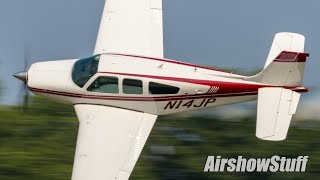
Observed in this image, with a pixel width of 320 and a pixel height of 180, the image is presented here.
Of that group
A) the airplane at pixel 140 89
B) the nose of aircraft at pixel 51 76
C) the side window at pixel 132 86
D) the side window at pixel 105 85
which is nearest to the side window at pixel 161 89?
the airplane at pixel 140 89

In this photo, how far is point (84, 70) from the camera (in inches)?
957

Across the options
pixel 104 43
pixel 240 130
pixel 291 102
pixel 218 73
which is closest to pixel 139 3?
pixel 104 43

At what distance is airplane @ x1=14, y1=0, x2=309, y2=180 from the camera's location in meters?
23.5

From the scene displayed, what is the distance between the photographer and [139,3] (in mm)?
26125

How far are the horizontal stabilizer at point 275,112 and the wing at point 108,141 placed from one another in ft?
8.59

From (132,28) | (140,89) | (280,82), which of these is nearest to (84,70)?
(140,89)

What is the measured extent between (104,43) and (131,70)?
1.65 m

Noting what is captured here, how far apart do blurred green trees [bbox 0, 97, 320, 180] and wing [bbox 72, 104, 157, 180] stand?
391cm

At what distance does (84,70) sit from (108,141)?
1.83m

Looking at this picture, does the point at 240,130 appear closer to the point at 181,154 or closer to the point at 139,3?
the point at 181,154

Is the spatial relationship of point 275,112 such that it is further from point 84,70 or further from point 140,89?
point 84,70

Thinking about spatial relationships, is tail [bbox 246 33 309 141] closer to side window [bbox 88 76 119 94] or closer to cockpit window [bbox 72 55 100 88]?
side window [bbox 88 76 119 94]

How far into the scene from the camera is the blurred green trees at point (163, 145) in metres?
28.4

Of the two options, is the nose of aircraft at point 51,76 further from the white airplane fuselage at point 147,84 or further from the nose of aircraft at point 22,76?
the nose of aircraft at point 22,76
